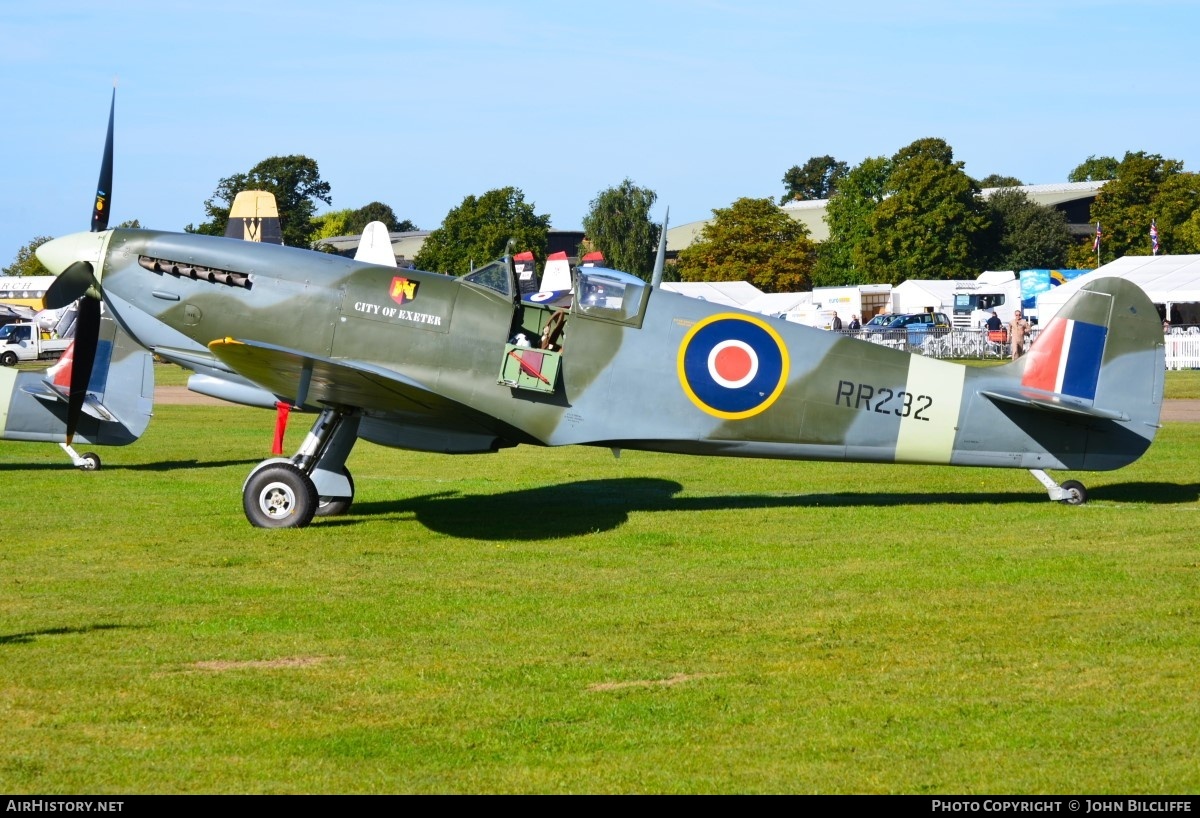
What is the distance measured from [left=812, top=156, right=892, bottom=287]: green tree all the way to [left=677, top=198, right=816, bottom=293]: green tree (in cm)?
403

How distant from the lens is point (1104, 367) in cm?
1088

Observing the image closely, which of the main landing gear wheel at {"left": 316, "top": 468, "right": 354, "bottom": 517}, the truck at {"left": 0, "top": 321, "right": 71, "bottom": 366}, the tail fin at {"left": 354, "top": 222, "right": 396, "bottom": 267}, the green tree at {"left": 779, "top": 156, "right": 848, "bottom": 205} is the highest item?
the green tree at {"left": 779, "top": 156, "right": 848, "bottom": 205}

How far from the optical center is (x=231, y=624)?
7.17m

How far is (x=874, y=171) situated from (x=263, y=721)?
92.6 m

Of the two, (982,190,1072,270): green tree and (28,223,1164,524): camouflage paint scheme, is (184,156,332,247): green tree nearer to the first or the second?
(982,190,1072,270): green tree

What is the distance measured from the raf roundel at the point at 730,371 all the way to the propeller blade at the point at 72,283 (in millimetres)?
5099

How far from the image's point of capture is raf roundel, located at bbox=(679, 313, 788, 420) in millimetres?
10773

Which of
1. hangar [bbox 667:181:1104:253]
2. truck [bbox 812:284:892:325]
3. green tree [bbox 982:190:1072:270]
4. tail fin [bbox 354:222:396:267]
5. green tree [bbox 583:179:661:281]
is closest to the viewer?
tail fin [bbox 354:222:396:267]

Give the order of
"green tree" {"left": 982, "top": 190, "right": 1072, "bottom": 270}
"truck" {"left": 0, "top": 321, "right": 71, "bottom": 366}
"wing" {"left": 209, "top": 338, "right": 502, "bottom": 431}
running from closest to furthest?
1. "wing" {"left": 209, "top": 338, "right": 502, "bottom": 431}
2. "truck" {"left": 0, "top": 321, "right": 71, "bottom": 366}
3. "green tree" {"left": 982, "top": 190, "right": 1072, "bottom": 270}

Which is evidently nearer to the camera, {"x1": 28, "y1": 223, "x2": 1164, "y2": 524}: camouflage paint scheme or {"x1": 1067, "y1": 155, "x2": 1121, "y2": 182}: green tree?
{"x1": 28, "y1": 223, "x2": 1164, "y2": 524}: camouflage paint scheme

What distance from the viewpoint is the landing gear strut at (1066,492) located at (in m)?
11.3

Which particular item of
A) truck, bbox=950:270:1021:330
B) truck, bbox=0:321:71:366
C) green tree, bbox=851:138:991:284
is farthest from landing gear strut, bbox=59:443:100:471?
green tree, bbox=851:138:991:284

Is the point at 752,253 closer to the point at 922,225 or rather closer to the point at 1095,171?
the point at 922,225

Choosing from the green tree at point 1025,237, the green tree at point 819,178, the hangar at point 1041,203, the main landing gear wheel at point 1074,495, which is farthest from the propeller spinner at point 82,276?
the green tree at point 819,178
